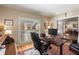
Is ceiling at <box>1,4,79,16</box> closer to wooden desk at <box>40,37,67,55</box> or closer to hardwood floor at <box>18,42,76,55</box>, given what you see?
wooden desk at <box>40,37,67,55</box>

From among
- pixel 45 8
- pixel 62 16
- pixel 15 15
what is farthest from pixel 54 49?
pixel 15 15

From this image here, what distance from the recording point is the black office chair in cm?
178

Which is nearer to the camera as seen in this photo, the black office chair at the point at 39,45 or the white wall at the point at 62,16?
the white wall at the point at 62,16

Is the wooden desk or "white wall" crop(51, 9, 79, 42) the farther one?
the wooden desk

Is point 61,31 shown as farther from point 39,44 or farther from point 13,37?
point 13,37

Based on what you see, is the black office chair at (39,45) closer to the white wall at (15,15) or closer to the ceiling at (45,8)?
the white wall at (15,15)

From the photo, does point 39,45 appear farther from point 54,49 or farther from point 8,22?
point 8,22

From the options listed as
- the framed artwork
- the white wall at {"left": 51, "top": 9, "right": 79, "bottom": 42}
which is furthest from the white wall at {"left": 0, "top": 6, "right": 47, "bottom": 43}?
the white wall at {"left": 51, "top": 9, "right": 79, "bottom": 42}

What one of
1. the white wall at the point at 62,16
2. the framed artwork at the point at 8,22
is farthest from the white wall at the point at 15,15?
the white wall at the point at 62,16

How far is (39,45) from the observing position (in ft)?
5.99

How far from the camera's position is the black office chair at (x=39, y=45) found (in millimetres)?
1783

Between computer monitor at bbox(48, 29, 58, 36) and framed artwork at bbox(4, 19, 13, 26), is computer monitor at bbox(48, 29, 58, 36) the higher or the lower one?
the lower one

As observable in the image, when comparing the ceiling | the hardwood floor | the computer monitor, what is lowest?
the hardwood floor
